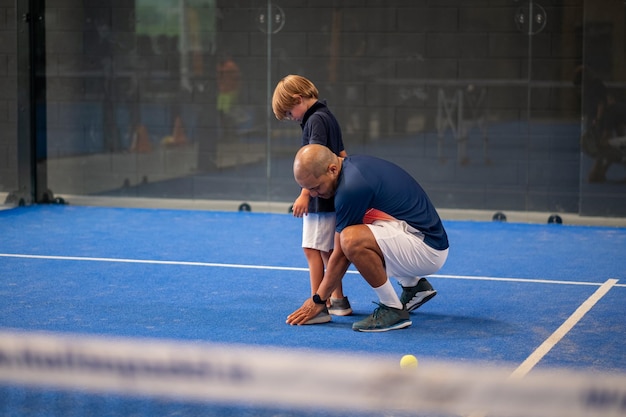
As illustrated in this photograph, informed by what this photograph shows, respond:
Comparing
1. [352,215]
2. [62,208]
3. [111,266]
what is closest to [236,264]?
[111,266]

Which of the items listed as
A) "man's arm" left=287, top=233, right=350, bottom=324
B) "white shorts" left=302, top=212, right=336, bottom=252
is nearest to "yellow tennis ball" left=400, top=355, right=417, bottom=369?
"man's arm" left=287, top=233, right=350, bottom=324

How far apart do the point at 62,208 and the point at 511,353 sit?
699 cm

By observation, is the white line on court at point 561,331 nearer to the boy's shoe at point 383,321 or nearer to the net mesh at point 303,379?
the boy's shoe at point 383,321

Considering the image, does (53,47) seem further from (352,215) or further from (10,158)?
(352,215)

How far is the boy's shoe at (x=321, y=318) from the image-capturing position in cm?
572

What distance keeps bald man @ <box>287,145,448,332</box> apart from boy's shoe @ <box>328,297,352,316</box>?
0.97ft

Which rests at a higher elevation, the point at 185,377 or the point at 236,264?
the point at 185,377

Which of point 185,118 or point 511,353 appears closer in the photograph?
point 511,353

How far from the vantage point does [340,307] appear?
19.7ft

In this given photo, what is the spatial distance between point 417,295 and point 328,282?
700mm

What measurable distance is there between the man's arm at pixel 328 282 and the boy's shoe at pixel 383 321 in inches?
9.3

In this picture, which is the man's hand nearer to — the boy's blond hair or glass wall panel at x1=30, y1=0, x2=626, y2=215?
the boy's blond hair

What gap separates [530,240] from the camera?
901 cm

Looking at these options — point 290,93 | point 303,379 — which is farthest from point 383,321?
point 303,379
